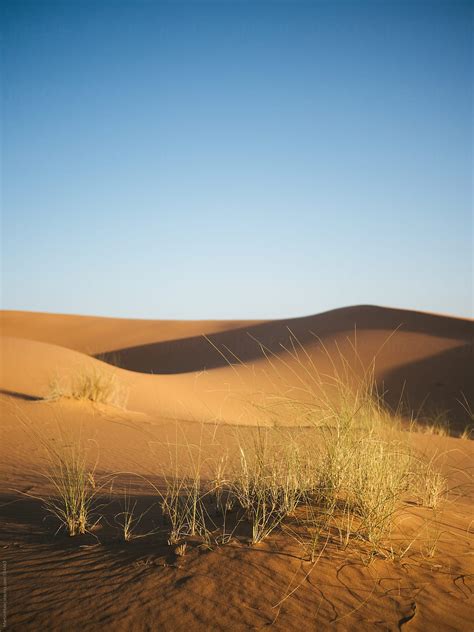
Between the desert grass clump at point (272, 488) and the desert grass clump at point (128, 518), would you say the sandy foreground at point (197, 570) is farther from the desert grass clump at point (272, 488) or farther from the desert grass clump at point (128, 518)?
the desert grass clump at point (272, 488)

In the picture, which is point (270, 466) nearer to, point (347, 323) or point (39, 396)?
point (39, 396)

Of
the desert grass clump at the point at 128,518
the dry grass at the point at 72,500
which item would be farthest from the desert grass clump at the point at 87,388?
the desert grass clump at the point at 128,518

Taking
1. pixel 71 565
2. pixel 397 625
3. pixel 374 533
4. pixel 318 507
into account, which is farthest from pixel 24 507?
pixel 397 625

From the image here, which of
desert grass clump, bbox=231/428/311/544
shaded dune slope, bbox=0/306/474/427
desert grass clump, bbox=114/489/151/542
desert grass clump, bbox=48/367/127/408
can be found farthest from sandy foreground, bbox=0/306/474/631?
desert grass clump, bbox=48/367/127/408

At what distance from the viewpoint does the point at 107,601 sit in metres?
2.76

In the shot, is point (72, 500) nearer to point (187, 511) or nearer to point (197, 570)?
point (187, 511)

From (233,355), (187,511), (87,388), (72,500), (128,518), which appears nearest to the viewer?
(187,511)

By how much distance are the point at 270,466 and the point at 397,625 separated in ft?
5.29

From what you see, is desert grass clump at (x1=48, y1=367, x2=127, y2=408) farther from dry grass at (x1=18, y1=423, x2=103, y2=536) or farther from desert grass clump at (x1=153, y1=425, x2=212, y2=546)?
desert grass clump at (x1=153, y1=425, x2=212, y2=546)

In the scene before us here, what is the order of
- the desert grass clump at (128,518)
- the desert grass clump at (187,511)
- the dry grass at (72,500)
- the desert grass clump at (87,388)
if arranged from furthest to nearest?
the desert grass clump at (87,388)
the dry grass at (72,500)
the desert grass clump at (128,518)
the desert grass clump at (187,511)

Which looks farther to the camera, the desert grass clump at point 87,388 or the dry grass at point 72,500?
the desert grass clump at point 87,388

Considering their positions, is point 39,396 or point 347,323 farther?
point 347,323

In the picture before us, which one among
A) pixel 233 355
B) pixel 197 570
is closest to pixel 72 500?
pixel 197 570

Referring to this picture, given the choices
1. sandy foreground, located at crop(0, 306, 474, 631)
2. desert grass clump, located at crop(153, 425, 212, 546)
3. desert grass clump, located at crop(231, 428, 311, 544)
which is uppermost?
desert grass clump, located at crop(231, 428, 311, 544)
